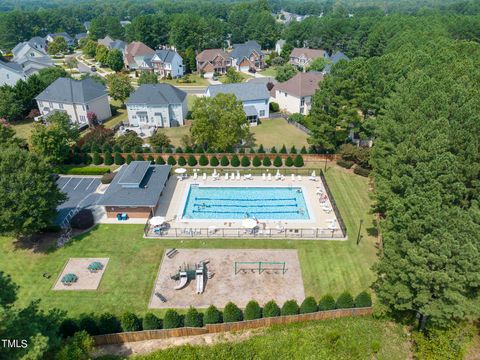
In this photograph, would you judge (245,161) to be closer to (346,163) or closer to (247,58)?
(346,163)

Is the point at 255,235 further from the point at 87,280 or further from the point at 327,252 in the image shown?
the point at 87,280

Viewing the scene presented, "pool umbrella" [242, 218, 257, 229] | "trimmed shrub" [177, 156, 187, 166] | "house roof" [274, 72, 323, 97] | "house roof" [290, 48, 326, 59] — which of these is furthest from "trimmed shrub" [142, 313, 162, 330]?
"house roof" [290, 48, 326, 59]

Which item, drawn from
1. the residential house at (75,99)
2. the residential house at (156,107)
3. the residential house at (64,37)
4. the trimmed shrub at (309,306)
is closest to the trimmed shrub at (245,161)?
the residential house at (156,107)

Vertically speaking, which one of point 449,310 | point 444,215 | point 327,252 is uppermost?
point 444,215

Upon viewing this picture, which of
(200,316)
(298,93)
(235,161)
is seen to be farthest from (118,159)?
(298,93)

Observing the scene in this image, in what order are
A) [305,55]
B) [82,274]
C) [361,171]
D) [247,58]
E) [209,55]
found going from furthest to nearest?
[247,58] < [305,55] < [209,55] < [361,171] < [82,274]

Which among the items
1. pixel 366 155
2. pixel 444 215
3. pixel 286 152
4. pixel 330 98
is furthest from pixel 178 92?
pixel 444 215
